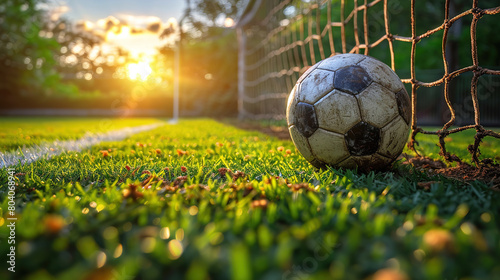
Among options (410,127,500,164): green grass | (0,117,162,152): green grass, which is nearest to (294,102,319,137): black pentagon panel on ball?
(410,127,500,164): green grass

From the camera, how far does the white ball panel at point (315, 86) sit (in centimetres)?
222

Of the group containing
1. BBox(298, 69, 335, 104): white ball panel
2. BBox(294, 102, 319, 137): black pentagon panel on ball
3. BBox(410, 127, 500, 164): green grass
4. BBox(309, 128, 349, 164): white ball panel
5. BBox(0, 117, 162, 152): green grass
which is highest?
BBox(298, 69, 335, 104): white ball panel

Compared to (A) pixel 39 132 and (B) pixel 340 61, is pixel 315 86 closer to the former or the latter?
(B) pixel 340 61

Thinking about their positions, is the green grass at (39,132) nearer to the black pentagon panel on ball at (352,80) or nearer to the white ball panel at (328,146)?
the white ball panel at (328,146)

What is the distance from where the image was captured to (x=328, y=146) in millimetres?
2229

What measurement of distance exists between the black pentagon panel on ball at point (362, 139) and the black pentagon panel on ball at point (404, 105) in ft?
0.77

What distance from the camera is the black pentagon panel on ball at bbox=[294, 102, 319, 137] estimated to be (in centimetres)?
225

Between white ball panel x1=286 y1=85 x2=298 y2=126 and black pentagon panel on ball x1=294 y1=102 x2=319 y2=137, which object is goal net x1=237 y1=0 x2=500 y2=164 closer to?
white ball panel x1=286 y1=85 x2=298 y2=126

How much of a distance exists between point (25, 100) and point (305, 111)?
2180 centimetres

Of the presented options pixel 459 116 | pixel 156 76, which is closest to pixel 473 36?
pixel 459 116

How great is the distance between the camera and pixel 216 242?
1.04m

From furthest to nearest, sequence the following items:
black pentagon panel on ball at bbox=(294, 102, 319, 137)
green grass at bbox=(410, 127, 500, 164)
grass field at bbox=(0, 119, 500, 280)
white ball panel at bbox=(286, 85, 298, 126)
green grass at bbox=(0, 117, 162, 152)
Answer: green grass at bbox=(0, 117, 162, 152), green grass at bbox=(410, 127, 500, 164), white ball panel at bbox=(286, 85, 298, 126), black pentagon panel on ball at bbox=(294, 102, 319, 137), grass field at bbox=(0, 119, 500, 280)

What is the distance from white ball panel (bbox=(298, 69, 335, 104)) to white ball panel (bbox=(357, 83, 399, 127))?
207 millimetres

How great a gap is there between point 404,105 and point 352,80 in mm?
388
